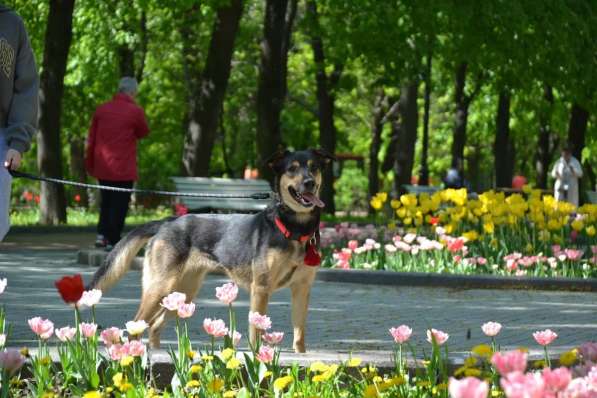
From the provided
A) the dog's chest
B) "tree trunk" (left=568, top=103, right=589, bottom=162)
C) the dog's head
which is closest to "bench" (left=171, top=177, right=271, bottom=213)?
the dog's head

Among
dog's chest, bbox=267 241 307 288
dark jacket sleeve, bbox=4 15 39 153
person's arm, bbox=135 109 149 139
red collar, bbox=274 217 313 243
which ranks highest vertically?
person's arm, bbox=135 109 149 139

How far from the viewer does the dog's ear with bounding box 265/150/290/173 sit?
7992 millimetres

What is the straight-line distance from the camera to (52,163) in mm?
26891

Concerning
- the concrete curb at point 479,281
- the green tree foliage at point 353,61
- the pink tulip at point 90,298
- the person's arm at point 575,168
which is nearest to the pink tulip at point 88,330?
the pink tulip at point 90,298

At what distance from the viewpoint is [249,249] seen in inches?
313

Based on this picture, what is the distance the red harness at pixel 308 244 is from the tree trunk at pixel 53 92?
19529mm

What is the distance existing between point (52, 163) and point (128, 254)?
19.2 meters

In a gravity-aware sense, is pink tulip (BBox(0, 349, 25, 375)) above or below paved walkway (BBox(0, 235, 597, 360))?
above

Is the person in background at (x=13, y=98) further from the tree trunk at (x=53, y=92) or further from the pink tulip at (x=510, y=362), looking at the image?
the tree trunk at (x=53, y=92)

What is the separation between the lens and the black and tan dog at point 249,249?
25.7 ft

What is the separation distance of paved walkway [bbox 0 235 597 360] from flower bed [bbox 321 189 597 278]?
63 cm

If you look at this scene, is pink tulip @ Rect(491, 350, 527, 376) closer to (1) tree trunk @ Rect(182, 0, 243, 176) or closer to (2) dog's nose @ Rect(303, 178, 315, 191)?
(2) dog's nose @ Rect(303, 178, 315, 191)

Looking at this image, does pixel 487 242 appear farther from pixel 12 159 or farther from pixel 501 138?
pixel 501 138

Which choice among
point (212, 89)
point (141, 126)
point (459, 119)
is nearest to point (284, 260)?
point (141, 126)
